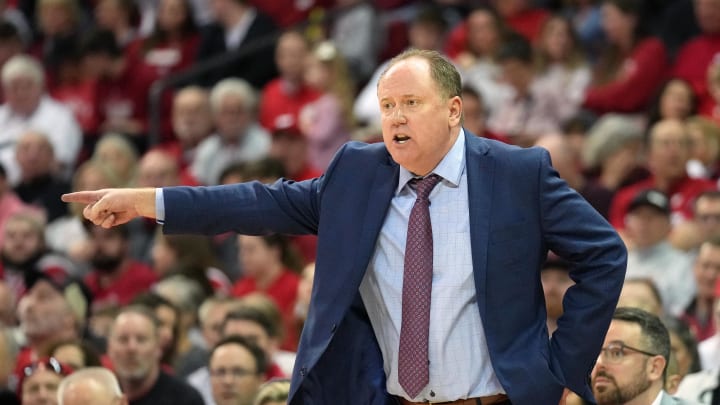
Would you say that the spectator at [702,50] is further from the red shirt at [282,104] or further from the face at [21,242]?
the face at [21,242]

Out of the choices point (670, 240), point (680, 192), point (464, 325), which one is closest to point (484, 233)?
point (464, 325)

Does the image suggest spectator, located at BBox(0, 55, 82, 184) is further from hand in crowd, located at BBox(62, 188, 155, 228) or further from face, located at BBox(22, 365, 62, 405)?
hand in crowd, located at BBox(62, 188, 155, 228)

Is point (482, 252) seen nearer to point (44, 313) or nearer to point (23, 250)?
point (44, 313)

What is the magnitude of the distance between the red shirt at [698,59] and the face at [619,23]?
0.39m

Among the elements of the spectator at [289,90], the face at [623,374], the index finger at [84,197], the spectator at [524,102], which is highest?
the spectator at [289,90]

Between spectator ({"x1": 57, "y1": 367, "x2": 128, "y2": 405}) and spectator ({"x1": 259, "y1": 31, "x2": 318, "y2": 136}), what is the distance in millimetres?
4626

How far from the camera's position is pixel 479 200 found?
142 inches

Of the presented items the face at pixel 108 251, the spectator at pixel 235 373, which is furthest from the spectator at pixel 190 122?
the spectator at pixel 235 373

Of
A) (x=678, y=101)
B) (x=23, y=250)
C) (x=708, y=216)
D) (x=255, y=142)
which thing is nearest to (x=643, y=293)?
(x=708, y=216)

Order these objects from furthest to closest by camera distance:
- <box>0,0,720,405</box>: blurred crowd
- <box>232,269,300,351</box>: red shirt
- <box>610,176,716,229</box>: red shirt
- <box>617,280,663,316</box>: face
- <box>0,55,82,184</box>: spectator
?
<box>0,55,82,184</box>: spectator, <box>610,176,716,229</box>: red shirt, <box>232,269,300,351</box>: red shirt, <box>0,0,720,405</box>: blurred crowd, <box>617,280,663,316</box>: face

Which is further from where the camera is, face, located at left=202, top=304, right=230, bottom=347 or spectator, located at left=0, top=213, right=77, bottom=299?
spectator, located at left=0, top=213, right=77, bottom=299

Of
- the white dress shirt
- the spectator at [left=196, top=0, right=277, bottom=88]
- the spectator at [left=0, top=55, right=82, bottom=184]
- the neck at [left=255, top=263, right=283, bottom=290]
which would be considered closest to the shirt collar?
the white dress shirt

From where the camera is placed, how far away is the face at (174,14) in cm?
1124

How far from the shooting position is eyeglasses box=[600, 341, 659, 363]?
4.48 meters
